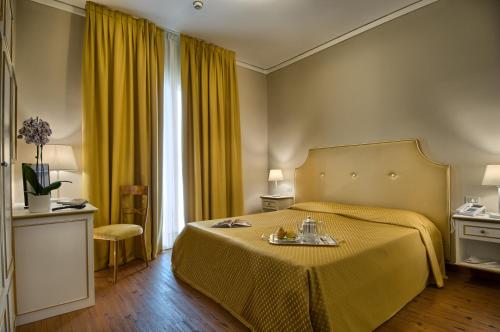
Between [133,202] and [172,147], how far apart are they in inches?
36.2

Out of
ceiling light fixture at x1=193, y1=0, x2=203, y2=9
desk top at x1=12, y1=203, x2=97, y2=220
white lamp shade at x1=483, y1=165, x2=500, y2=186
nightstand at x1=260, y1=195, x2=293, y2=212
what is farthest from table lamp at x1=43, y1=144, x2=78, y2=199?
white lamp shade at x1=483, y1=165, x2=500, y2=186

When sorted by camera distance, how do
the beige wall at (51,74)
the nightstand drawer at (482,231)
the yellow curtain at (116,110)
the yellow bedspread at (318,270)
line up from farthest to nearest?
the yellow curtain at (116,110) < the beige wall at (51,74) < the nightstand drawer at (482,231) < the yellow bedspread at (318,270)

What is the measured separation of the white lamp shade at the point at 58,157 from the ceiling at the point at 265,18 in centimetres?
168

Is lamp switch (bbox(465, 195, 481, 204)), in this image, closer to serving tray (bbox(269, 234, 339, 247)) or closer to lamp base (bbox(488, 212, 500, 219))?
lamp base (bbox(488, 212, 500, 219))

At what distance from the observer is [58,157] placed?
259 cm

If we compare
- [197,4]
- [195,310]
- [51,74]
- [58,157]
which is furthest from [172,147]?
[195,310]

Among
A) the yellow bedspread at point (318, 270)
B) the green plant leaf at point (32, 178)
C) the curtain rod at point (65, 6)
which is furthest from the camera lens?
the curtain rod at point (65, 6)

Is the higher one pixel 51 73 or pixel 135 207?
pixel 51 73

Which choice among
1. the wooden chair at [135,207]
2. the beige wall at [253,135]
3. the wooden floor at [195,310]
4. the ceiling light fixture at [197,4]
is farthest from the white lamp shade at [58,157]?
the beige wall at [253,135]

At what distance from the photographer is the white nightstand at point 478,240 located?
226 centimetres

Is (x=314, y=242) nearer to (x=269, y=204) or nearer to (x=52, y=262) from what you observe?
(x=52, y=262)

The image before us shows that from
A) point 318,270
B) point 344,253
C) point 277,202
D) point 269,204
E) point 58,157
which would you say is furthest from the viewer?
point 269,204

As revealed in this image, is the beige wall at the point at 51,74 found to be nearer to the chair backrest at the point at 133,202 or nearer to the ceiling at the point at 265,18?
the ceiling at the point at 265,18

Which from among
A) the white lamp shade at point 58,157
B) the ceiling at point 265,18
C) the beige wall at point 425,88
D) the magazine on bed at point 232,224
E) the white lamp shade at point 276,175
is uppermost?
the ceiling at point 265,18
